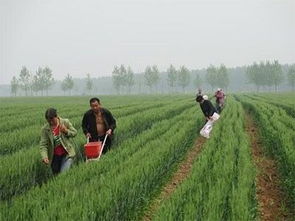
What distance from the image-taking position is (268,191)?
8.56 m

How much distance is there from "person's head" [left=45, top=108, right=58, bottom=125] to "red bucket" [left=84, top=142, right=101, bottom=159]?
1345 millimetres

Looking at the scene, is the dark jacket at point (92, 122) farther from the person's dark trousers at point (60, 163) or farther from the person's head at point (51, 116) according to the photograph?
the person's head at point (51, 116)

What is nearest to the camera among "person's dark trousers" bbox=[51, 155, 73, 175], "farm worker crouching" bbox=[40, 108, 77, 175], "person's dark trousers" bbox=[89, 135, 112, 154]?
"farm worker crouching" bbox=[40, 108, 77, 175]

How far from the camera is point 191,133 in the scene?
15695 mm

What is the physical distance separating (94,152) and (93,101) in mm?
1098

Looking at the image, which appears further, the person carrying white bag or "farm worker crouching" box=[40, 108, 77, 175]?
the person carrying white bag

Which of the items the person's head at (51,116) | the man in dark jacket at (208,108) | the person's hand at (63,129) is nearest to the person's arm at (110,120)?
the person's hand at (63,129)

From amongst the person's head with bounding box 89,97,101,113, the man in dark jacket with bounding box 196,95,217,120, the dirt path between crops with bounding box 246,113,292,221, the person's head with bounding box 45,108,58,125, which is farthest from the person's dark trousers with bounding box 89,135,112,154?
the man in dark jacket with bounding box 196,95,217,120

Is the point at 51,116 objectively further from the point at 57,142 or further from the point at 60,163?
the point at 60,163

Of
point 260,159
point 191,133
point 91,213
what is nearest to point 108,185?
point 91,213

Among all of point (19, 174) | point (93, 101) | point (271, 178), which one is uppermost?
point (93, 101)

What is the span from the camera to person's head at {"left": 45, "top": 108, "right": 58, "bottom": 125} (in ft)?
23.9

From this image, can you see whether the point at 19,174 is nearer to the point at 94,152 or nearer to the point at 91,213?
the point at 94,152

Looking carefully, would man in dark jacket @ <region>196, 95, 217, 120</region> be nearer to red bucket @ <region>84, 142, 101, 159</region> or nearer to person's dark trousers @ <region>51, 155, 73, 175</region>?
red bucket @ <region>84, 142, 101, 159</region>
